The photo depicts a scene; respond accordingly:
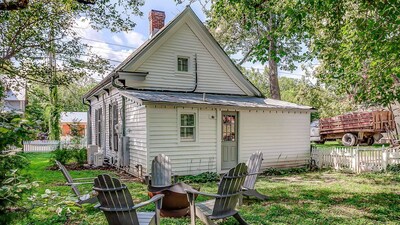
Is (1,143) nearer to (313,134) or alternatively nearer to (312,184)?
(312,184)

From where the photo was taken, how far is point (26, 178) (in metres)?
2.39

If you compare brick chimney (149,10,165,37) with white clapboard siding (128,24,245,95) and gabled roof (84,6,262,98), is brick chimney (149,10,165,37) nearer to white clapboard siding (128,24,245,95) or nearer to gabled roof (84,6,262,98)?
gabled roof (84,6,262,98)

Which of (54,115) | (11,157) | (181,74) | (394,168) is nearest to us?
(11,157)

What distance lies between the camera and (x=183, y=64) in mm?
12148

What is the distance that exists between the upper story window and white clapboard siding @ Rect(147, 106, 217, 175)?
8.59 ft

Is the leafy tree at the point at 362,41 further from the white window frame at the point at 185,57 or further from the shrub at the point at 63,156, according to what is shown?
the shrub at the point at 63,156

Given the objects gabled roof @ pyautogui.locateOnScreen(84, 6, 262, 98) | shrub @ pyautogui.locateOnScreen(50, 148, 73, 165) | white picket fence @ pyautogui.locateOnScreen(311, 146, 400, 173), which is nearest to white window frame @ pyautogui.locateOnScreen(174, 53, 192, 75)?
gabled roof @ pyautogui.locateOnScreen(84, 6, 262, 98)

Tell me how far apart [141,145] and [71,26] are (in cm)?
593

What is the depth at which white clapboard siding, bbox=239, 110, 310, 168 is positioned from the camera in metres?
11.1

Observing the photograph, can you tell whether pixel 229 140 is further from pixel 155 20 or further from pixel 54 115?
pixel 54 115

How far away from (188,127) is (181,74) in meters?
2.76

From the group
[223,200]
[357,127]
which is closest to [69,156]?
[223,200]

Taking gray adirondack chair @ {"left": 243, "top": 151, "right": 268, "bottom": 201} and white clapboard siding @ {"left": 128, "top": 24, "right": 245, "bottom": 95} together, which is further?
white clapboard siding @ {"left": 128, "top": 24, "right": 245, "bottom": 95}

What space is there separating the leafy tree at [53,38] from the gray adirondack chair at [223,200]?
7.70 m
